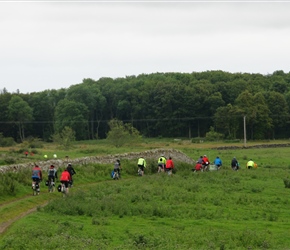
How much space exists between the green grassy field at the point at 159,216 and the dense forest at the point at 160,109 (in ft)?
296

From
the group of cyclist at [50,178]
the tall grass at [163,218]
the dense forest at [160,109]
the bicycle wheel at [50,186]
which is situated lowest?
the tall grass at [163,218]

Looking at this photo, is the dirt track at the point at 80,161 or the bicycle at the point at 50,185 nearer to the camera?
the dirt track at the point at 80,161

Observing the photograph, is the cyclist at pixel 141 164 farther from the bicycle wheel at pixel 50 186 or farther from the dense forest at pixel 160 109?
the dense forest at pixel 160 109

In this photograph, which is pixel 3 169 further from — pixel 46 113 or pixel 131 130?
pixel 46 113

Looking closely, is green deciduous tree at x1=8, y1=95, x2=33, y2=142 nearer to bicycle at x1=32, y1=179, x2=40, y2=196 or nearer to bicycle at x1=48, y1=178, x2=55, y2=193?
bicycle at x1=48, y1=178, x2=55, y2=193

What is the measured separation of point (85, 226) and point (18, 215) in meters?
4.65

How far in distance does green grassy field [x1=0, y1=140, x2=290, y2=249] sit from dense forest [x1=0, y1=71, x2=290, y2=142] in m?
90.3

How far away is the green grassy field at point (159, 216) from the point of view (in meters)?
21.1

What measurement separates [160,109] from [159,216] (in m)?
124

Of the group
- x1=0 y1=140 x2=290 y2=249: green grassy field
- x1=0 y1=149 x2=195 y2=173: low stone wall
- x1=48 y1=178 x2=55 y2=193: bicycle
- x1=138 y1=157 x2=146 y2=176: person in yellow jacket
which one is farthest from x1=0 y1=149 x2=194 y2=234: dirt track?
x1=138 y1=157 x2=146 y2=176: person in yellow jacket

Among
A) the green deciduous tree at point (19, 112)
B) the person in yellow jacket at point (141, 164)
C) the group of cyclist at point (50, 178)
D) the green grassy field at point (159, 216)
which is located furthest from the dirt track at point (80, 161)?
the green deciduous tree at point (19, 112)

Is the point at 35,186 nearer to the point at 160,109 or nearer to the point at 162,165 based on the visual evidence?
the point at 162,165

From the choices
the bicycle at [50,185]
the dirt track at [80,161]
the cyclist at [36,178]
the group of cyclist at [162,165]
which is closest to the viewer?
the dirt track at [80,161]

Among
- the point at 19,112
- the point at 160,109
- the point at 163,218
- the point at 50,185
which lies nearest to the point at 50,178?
the point at 50,185
